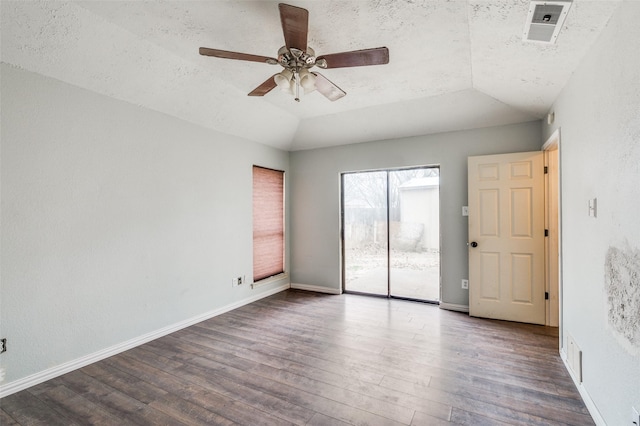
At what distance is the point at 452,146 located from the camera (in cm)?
409

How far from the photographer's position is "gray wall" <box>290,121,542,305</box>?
12.9 feet

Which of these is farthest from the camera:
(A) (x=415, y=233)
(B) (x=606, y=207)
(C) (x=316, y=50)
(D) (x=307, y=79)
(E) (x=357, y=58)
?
(A) (x=415, y=233)

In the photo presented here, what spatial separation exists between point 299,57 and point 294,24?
355mm

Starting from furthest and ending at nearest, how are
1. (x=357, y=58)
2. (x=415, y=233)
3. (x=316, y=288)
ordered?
1. (x=316, y=288)
2. (x=415, y=233)
3. (x=357, y=58)

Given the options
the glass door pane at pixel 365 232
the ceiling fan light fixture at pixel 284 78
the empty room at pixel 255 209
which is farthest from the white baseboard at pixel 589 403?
the ceiling fan light fixture at pixel 284 78

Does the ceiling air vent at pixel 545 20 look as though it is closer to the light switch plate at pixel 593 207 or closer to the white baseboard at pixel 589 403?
the light switch plate at pixel 593 207

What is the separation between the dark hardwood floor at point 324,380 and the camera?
6.44 feet

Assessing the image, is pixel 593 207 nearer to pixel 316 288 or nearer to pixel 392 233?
pixel 392 233

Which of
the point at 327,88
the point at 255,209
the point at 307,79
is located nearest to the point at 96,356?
the point at 255,209

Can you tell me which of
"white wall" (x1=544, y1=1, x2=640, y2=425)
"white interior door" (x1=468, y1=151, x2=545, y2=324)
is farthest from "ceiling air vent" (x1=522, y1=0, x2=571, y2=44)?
"white interior door" (x1=468, y1=151, x2=545, y2=324)

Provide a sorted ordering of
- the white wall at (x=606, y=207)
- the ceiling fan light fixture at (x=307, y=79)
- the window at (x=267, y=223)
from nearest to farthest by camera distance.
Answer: the white wall at (x=606, y=207)
the ceiling fan light fixture at (x=307, y=79)
the window at (x=267, y=223)

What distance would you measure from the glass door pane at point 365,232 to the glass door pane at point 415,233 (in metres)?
0.14

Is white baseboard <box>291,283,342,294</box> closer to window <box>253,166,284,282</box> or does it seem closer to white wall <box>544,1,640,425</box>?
window <box>253,166,284,282</box>

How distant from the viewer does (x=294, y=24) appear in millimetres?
1761
